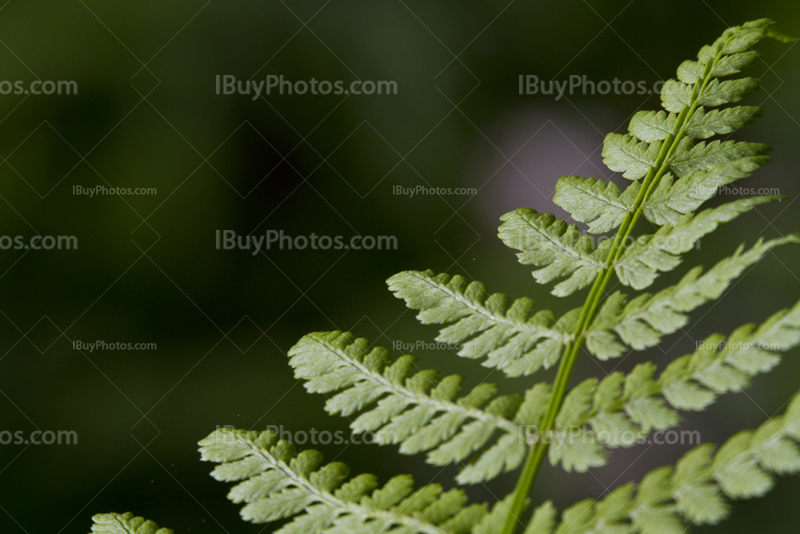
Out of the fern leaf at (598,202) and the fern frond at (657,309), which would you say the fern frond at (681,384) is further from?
the fern leaf at (598,202)

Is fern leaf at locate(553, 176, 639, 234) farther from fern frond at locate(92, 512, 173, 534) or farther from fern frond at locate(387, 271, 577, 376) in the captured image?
fern frond at locate(92, 512, 173, 534)

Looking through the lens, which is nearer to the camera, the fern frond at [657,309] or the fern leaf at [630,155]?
the fern frond at [657,309]

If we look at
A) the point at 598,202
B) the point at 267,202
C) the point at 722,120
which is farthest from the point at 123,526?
the point at 267,202

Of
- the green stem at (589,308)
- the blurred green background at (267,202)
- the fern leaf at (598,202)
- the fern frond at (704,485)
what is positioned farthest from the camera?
the blurred green background at (267,202)

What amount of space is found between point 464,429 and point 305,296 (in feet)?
3.31

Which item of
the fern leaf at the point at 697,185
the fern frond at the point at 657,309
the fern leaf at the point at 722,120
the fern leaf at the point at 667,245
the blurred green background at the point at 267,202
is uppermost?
the blurred green background at the point at 267,202

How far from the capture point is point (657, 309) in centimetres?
44

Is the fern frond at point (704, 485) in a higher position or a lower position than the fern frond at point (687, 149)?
lower

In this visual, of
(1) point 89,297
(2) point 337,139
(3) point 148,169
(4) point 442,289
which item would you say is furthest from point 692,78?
(1) point 89,297

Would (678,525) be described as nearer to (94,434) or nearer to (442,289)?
(442,289)

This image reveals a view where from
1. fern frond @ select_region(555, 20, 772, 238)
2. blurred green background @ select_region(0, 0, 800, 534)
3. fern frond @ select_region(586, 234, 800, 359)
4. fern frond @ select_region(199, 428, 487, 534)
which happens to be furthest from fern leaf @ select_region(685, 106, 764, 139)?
blurred green background @ select_region(0, 0, 800, 534)

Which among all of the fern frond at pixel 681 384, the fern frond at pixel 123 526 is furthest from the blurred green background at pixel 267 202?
the fern frond at pixel 681 384

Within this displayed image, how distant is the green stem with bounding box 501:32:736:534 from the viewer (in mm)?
423

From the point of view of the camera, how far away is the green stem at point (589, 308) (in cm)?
42
